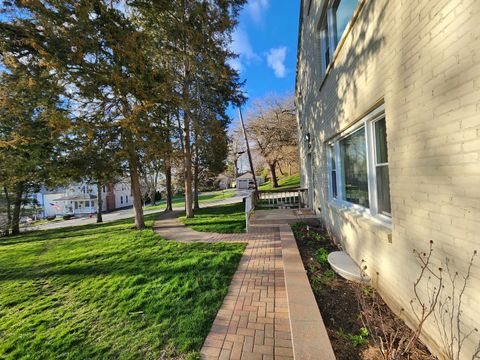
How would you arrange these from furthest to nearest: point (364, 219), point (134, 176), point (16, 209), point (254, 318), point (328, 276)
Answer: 1. point (16, 209)
2. point (134, 176)
3. point (328, 276)
4. point (364, 219)
5. point (254, 318)

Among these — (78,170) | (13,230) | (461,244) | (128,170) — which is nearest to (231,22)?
(128,170)

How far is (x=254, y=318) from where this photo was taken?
117 inches

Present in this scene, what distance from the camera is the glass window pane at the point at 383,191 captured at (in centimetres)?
317

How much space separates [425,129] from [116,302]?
15.7ft

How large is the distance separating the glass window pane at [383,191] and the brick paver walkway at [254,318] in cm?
199

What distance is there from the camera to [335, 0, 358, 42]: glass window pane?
425cm

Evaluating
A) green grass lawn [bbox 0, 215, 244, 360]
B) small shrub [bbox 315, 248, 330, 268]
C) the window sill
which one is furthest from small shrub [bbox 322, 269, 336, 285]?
green grass lawn [bbox 0, 215, 244, 360]

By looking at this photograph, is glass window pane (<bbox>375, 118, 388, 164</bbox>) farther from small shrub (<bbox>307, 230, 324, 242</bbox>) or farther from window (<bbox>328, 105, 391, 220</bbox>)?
small shrub (<bbox>307, 230, 324, 242</bbox>)

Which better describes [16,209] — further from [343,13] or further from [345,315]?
[343,13]

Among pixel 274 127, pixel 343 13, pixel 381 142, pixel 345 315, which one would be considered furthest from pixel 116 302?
pixel 274 127

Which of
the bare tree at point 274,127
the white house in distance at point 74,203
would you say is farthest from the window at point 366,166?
the white house in distance at point 74,203

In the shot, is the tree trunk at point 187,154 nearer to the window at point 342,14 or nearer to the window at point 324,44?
the window at point 324,44

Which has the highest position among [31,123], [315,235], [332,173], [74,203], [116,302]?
[31,123]

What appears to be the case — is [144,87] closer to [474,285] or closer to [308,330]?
[308,330]
